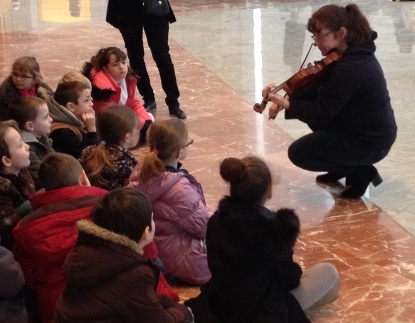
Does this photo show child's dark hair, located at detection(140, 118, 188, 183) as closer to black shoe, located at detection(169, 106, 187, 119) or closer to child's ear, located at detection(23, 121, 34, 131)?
child's ear, located at detection(23, 121, 34, 131)

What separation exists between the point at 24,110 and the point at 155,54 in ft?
6.04

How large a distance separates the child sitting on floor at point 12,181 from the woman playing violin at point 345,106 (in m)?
1.34

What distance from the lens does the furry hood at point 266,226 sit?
2.76m

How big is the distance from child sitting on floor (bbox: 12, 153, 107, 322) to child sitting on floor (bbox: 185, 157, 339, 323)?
0.48m

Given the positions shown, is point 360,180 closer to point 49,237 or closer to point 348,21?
point 348,21

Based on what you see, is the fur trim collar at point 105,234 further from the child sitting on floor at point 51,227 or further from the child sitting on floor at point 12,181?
the child sitting on floor at point 12,181

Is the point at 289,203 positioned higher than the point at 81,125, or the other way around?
the point at 81,125

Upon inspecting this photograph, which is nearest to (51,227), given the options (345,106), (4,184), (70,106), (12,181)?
(4,184)

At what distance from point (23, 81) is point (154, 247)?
1.53 metres

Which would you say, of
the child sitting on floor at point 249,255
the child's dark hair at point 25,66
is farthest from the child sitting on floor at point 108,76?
the child sitting on floor at point 249,255

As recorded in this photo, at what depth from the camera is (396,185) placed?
4.35 meters

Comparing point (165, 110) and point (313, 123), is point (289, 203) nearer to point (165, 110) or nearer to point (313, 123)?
point (313, 123)

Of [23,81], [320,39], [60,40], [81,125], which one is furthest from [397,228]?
[60,40]

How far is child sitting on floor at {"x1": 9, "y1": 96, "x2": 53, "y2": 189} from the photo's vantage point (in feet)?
12.0
